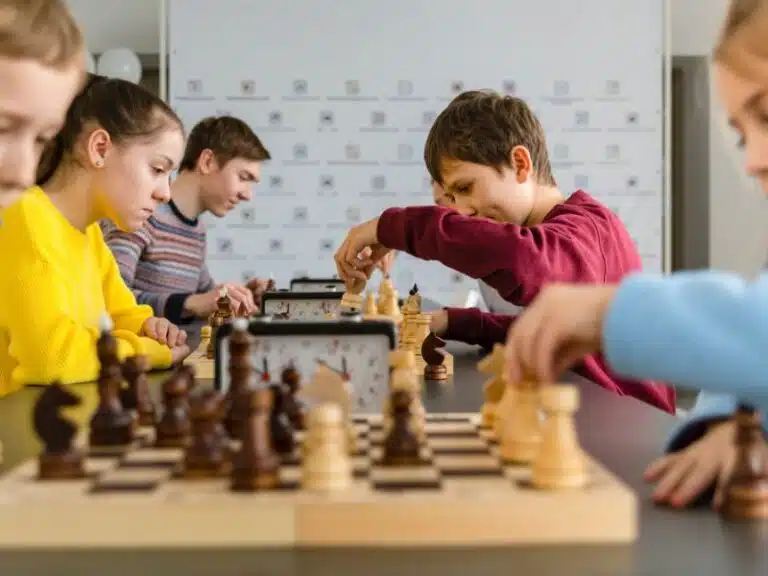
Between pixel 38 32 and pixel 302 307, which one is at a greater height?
pixel 38 32

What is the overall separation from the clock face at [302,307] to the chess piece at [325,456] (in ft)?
4.99

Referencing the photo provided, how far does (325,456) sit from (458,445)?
0.25m

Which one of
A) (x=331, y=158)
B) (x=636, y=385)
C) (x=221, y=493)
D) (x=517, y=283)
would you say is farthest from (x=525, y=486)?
(x=331, y=158)

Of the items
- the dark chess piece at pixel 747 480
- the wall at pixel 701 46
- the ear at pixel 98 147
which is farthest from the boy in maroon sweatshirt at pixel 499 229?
the wall at pixel 701 46

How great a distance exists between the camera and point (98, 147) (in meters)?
2.19

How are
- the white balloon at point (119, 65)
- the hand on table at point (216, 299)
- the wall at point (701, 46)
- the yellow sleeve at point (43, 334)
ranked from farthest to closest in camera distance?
the wall at point (701, 46) < the white balloon at point (119, 65) < the hand on table at point (216, 299) < the yellow sleeve at point (43, 334)

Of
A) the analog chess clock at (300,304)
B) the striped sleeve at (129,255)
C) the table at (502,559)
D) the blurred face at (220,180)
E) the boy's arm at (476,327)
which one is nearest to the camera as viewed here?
the table at (502,559)

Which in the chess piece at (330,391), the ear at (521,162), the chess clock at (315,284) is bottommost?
the chess piece at (330,391)

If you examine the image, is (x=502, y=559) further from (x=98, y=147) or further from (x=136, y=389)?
(x=98, y=147)

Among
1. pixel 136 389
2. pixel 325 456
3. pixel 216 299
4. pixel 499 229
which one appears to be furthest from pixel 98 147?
pixel 325 456

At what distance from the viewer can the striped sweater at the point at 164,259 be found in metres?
3.29

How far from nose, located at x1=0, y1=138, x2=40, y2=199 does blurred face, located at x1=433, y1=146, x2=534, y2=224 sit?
128cm

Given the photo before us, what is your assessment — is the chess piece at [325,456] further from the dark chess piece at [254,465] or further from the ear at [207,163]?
the ear at [207,163]

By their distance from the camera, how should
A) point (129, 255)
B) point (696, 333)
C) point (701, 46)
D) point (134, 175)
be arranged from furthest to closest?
point (701, 46) < point (129, 255) < point (134, 175) < point (696, 333)
